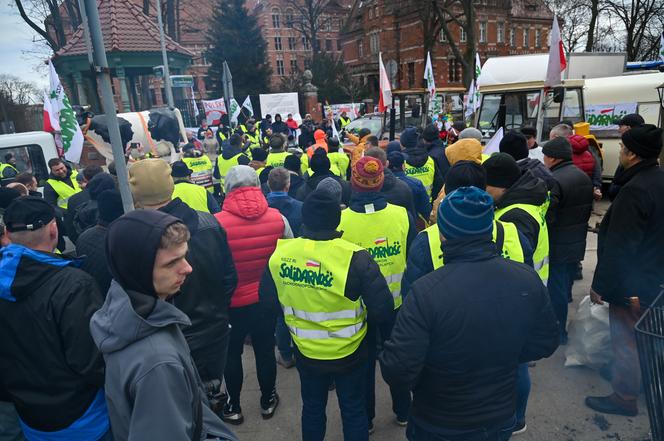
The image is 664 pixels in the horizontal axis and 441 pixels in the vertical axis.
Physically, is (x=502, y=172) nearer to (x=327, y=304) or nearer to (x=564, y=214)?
(x=564, y=214)

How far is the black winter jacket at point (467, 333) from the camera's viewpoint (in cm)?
195

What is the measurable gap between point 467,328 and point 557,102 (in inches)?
383

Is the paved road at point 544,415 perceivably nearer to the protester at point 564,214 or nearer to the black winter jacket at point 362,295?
the protester at point 564,214

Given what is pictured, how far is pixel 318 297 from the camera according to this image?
2.63 m

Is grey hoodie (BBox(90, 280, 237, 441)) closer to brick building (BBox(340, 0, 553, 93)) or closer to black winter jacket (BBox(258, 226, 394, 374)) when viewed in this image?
black winter jacket (BBox(258, 226, 394, 374))

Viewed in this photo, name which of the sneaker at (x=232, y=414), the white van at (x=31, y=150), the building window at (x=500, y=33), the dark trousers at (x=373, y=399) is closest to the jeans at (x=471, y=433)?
the dark trousers at (x=373, y=399)

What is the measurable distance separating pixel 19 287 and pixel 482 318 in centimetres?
205

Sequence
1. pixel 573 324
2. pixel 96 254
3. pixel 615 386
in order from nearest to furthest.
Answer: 1. pixel 96 254
2. pixel 615 386
3. pixel 573 324

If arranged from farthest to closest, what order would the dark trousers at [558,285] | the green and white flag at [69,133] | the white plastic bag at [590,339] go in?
the green and white flag at [69,133], the dark trousers at [558,285], the white plastic bag at [590,339]

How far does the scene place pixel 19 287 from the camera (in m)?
1.92

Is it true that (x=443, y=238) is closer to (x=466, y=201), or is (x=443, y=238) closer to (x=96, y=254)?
(x=466, y=201)

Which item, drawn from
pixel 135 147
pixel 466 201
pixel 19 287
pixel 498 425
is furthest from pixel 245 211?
pixel 135 147

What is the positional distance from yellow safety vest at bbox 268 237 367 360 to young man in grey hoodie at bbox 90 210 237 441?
3.51 ft

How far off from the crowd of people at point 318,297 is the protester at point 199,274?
1 cm
